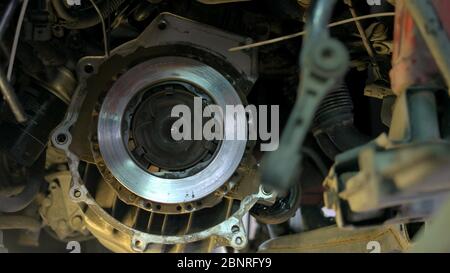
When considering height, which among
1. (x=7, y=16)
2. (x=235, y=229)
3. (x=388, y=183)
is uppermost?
(x=7, y=16)

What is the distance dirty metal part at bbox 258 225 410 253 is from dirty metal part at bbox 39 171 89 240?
36 centimetres

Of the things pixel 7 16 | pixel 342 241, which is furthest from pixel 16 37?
pixel 342 241

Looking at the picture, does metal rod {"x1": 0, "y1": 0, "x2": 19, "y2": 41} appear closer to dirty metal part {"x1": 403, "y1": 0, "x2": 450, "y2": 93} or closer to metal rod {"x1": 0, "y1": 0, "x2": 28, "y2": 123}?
metal rod {"x1": 0, "y1": 0, "x2": 28, "y2": 123}

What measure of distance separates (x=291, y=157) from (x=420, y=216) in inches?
9.1

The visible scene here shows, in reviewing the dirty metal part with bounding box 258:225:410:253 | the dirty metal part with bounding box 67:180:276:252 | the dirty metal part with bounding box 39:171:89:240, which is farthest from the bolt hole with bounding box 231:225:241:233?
the dirty metal part with bounding box 39:171:89:240

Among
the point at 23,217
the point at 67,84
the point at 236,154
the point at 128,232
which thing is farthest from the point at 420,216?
the point at 23,217

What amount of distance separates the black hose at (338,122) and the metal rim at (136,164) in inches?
5.8

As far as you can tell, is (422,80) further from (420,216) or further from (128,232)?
(128,232)

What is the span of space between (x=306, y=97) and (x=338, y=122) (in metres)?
0.46

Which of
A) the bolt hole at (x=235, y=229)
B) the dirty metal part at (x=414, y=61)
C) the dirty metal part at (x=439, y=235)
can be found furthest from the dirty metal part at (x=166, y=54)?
the dirty metal part at (x=439, y=235)

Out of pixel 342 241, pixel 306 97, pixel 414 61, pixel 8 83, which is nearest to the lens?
pixel 306 97

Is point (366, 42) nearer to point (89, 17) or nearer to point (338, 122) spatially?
point (338, 122)

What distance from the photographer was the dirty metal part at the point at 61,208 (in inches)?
47.8

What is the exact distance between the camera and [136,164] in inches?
41.7
